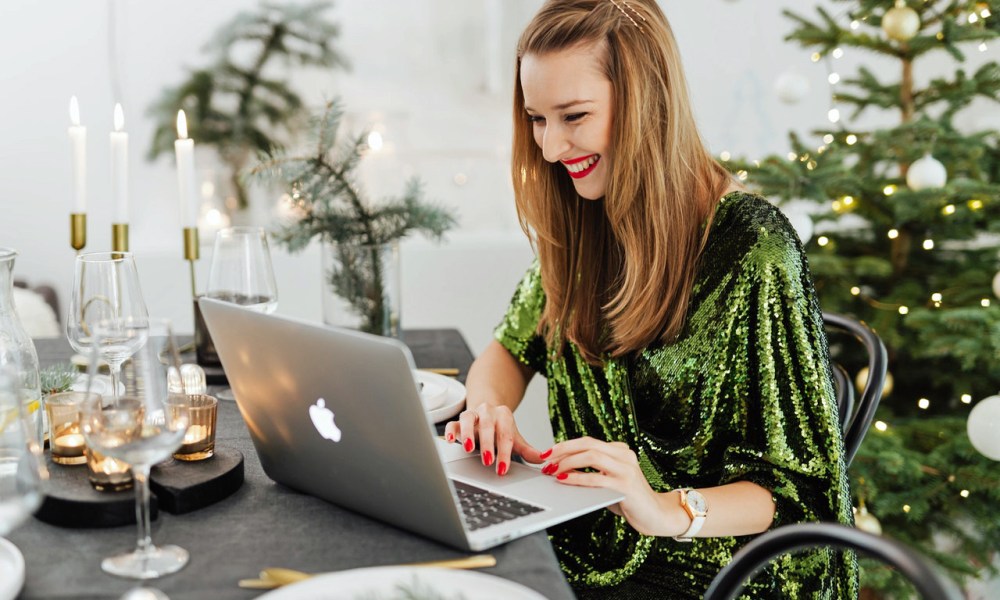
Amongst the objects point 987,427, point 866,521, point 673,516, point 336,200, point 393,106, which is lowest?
point 866,521

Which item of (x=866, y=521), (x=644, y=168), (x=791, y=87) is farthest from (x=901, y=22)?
(x=644, y=168)

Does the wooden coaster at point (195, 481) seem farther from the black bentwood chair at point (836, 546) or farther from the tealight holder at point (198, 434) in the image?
the black bentwood chair at point (836, 546)

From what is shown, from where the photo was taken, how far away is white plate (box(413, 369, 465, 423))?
133 centimetres

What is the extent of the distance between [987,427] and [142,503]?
1.80 m

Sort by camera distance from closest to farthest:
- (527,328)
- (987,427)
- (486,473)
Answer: (486,473), (527,328), (987,427)

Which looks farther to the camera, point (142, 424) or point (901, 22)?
point (901, 22)

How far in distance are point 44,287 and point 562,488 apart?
8.69ft

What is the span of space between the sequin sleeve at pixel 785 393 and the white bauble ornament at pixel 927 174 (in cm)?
116

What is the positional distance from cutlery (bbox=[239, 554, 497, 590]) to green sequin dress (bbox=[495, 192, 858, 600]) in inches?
17.8

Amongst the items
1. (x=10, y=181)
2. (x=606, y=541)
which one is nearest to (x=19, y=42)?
(x=10, y=181)

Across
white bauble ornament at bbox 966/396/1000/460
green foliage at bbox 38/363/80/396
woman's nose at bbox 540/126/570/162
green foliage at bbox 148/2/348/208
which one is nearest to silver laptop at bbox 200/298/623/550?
green foliage at bbox 38/363/80/396

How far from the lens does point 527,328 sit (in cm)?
160

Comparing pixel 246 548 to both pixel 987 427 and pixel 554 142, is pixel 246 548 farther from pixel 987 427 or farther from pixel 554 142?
pixel 987 427

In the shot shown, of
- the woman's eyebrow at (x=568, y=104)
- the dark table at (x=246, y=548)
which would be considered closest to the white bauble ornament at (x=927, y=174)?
the woman's eyebrow at (x=568, y=104)
